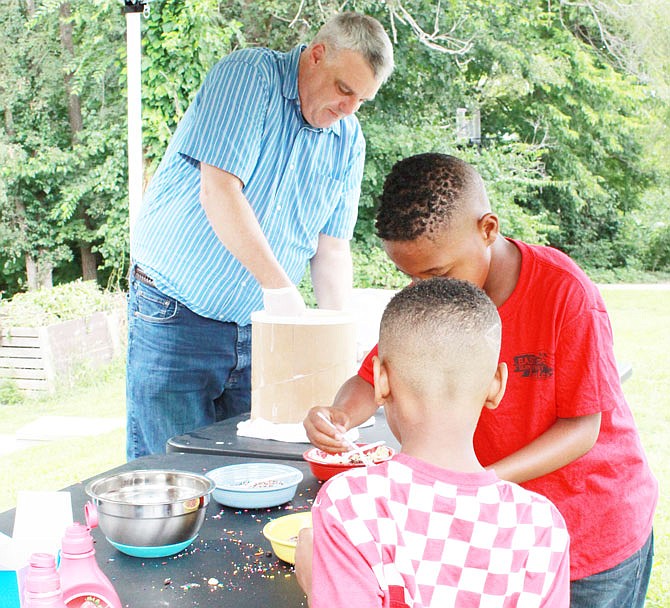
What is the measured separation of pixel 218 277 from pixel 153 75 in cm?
623

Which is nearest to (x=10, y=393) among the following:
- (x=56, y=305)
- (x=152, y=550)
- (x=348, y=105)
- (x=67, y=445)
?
(x=56, y=305)

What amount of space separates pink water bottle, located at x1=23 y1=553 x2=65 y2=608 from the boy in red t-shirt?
615mm

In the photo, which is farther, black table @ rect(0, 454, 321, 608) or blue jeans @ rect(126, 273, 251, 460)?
blue jeans @ rect(126, 273, 251, 460)

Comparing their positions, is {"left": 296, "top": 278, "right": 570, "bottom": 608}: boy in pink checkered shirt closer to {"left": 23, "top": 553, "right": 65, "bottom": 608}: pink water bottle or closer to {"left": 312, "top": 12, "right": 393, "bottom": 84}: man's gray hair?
{"left": 23, "top": 553, "right": 65, "bottom": 608}: pink water bottle

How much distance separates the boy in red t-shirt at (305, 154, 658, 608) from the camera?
4.19ft

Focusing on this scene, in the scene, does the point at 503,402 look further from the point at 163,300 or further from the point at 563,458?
the point at 163,300

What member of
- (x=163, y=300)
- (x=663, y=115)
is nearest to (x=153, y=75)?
(x=163, y=300)

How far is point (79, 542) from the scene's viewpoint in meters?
1.07

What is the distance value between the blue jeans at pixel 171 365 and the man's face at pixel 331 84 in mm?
616

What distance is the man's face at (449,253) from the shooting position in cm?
128

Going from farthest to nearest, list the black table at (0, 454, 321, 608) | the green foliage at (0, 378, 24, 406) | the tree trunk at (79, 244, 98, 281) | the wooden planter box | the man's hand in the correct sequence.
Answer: the tree trunk at (79, 244, 98, 281), the green foliage at (0, 378, 24, 406), the wooden planter box, the man's hand, the black table at (0, 454, 321, 608)

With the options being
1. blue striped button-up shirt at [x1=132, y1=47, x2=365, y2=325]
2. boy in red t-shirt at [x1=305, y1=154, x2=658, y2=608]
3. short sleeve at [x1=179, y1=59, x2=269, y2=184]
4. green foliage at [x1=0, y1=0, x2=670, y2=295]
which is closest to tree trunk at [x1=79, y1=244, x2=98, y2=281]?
green foliage at [x1=0, y1=0, x2=670, y2=295]

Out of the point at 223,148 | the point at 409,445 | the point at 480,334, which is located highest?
the point at 223,148

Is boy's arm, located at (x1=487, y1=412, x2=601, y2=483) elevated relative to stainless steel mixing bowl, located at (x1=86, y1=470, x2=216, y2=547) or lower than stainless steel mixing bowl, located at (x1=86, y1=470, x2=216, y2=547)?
elevated
